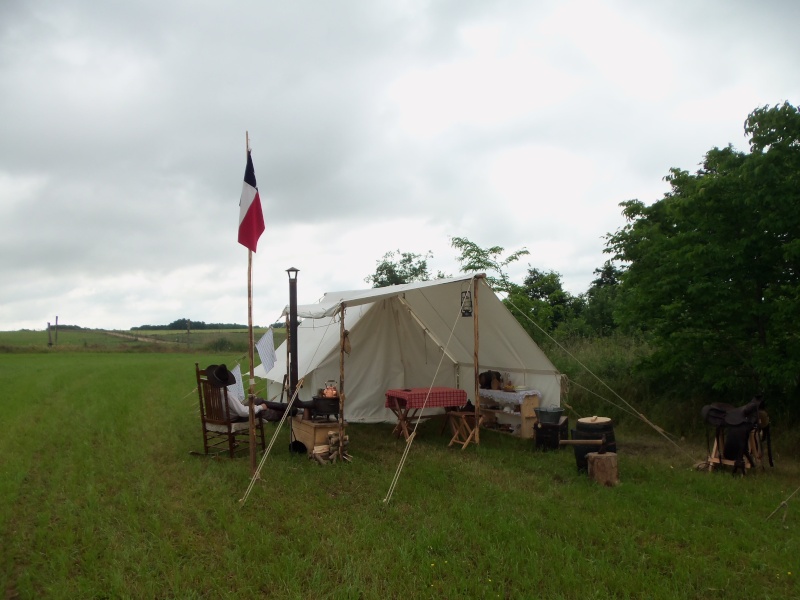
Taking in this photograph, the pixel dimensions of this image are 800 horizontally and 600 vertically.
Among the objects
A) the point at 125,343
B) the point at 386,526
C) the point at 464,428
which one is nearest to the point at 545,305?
the point at 464,428

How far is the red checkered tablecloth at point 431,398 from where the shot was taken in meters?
6.47

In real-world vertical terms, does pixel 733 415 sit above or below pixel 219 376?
below

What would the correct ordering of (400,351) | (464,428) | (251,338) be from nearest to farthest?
1. (251,338)
2. (464,428)
3. (400,351)

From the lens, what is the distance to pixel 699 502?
430cm

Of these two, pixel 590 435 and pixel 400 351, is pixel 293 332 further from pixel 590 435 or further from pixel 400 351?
pixel 590 435

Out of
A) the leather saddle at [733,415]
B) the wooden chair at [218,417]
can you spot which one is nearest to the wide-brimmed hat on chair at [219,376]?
the wooden chair at [218,417]

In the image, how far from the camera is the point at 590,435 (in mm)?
5285

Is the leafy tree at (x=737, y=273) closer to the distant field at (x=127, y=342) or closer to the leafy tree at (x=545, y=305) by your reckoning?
the leafy tree at (x=545, y=305)

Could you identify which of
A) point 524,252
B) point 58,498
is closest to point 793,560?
point 58,498

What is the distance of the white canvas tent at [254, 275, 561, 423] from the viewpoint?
289 inches

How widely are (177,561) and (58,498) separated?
1.71 m

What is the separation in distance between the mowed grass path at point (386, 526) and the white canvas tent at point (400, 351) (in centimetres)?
146

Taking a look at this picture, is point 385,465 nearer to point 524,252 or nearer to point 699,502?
point 699,502

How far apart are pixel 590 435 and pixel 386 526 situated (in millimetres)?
2341
